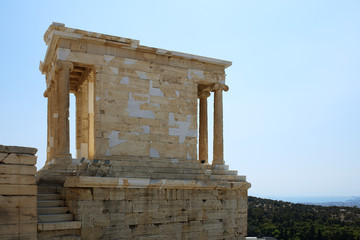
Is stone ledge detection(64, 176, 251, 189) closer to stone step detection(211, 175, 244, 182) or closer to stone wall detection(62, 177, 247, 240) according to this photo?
stone wall detection(62, 177, 247, 240)

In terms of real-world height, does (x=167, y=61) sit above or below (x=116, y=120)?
above

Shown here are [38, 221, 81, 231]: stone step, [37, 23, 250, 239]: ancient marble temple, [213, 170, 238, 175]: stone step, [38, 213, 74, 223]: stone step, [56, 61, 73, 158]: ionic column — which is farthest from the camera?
[213, 170, 238, 175]: stone step

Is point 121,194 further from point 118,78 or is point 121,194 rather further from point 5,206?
point 118,78

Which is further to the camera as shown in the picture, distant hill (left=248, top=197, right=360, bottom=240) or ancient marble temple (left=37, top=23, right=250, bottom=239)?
distant hill (left=248, top=197, right=360, bottom=240)

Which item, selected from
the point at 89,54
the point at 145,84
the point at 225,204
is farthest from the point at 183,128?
the point at 89,54

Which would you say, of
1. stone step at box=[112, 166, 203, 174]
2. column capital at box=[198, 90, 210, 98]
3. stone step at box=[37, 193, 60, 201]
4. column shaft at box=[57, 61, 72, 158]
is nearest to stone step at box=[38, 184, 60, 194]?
stone step at box=[37, 193, 60, 201]

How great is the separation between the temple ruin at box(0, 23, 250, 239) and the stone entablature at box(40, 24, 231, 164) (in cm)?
4

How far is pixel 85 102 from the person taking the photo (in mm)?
17547

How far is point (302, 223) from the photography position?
120 feet

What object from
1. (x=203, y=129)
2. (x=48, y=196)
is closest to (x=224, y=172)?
(x=203, y=129)

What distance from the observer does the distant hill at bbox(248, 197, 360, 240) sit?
33.2 meters

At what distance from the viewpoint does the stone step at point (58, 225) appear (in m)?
10.4

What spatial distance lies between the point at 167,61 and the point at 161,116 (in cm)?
221

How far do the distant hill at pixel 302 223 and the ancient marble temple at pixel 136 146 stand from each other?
793 inches
